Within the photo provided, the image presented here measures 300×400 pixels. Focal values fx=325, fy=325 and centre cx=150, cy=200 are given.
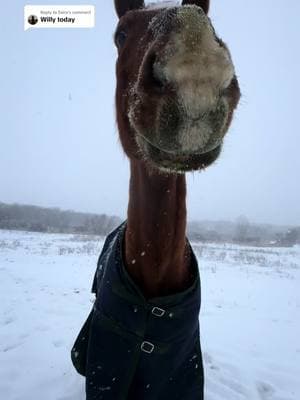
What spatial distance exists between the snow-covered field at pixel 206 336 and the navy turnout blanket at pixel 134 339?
151 centimetres

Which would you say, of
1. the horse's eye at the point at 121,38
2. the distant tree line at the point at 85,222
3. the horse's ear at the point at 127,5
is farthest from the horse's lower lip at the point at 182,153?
the distant tree line at the point at 85,222

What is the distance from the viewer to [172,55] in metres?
1.15

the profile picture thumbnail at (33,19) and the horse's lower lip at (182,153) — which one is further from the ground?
the profile picture thumbnail at (33,19)

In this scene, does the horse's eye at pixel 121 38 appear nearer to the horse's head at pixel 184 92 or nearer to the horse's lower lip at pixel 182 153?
the horse's head at pixel 184 92

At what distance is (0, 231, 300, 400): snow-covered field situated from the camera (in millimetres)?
3691

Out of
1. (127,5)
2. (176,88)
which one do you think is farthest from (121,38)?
(176,88)

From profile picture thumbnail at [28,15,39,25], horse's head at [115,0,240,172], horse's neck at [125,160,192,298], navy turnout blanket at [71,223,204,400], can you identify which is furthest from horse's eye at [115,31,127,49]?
profile picture thumbnail at [28,15,39,25]

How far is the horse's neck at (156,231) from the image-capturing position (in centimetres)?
212

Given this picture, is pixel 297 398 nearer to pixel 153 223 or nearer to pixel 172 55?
pixel 153 223

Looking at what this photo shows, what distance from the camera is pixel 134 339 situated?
2105mm

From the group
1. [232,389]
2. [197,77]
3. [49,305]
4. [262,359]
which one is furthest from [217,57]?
[49,305]

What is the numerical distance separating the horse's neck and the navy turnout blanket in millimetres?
108

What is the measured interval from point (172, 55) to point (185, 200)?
124 centimetres

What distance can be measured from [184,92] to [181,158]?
1.00 feet
